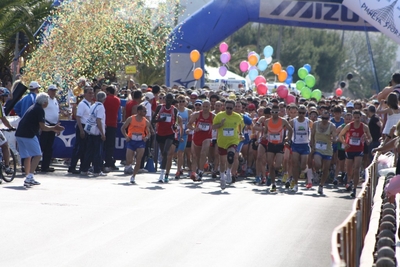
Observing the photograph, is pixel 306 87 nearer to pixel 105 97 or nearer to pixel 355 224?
pixel 105 97

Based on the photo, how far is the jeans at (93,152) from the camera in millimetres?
18891

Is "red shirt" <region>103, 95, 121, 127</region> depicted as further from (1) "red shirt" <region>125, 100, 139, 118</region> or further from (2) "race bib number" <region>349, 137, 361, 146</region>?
(2) "race bib number" <region>349, 137, 361, 146</region>

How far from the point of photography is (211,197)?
51.9ft

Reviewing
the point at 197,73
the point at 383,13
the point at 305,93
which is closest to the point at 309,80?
the point at 305,93

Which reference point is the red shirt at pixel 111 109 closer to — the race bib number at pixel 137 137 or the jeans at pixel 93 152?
the jeans at pixel 93 152

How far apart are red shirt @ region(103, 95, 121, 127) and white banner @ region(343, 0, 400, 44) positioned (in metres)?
7.77

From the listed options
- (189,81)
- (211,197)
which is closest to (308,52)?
Result: (189,81)

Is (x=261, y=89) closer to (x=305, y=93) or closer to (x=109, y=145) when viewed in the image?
(x=305, y=93)

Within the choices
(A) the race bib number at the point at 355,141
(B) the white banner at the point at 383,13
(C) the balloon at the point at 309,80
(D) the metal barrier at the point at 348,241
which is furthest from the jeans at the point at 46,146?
(C) the balloon at the point at 309,80

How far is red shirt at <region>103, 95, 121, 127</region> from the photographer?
19.8 m

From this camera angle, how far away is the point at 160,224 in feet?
39.3

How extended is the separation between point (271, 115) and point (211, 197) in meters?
3.61

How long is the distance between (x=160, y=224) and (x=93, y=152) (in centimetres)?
736

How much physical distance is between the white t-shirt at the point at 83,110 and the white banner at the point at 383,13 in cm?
862
